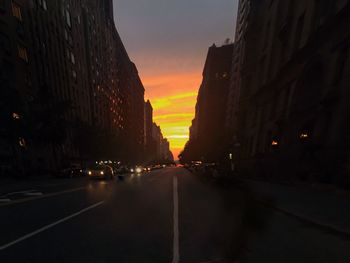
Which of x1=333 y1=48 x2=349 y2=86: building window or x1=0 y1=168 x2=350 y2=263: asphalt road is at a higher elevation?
x1=333 y1=48 x2=349 y2=86: building window

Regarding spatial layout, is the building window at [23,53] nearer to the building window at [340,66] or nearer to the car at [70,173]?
the car at [70,173]

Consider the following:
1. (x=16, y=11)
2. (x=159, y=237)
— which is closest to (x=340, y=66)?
(x=159, y=237)

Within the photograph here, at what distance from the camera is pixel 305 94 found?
94.6 feet

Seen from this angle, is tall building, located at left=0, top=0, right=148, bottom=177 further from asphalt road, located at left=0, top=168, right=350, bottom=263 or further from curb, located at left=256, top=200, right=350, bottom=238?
curb, located at left=256, top=200, right=350, bottom=238

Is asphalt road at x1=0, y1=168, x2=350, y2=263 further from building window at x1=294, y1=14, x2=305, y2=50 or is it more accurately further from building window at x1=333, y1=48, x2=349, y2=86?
building window at x1=294, y1=14, x2=305, y2=50

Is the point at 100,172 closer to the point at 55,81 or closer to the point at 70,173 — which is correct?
the point at 70,173

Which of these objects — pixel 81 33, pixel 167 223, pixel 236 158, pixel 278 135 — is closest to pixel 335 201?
pixel 167 223

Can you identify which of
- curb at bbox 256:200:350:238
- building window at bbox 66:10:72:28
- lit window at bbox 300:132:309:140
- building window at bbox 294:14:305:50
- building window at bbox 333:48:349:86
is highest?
building window at bbox 66:10:72:28

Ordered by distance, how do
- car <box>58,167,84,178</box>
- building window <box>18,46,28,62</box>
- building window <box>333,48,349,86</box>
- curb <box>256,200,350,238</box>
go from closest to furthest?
curb <box>256,200,350,238</box>, building window <box>333,48,349,86</box>, car <box>58,167,84,178</box>, building window <box>18,46,28,62</box>

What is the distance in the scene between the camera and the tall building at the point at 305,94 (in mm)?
20188

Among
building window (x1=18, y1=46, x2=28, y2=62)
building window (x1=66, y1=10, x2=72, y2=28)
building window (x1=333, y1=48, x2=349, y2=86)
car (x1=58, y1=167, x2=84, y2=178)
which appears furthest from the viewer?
building window (x1=66, y1=10, x2=72, y2=28)

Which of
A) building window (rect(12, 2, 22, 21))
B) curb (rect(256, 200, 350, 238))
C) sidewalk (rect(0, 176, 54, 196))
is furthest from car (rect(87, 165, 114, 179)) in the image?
building window (rect(12, 2, 22, 21))

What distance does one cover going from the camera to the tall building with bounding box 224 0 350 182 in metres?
20.2

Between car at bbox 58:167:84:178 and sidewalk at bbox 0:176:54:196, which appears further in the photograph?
car at bbox 58:167:84:178
